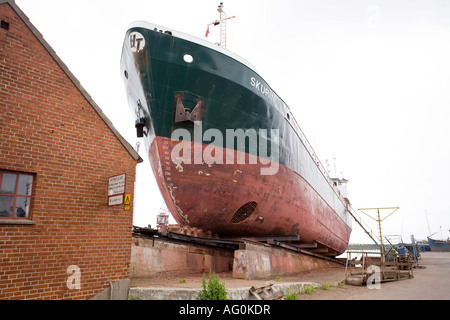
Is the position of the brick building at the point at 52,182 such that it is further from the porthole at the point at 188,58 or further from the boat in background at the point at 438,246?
the boat in background at the point at 438,246

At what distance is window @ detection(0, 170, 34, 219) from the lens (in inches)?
213

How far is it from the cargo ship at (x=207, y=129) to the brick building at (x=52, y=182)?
→ 3819 millimetres

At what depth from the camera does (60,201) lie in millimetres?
5945

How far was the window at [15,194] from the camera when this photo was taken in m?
5.40

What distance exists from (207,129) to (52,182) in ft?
19.2

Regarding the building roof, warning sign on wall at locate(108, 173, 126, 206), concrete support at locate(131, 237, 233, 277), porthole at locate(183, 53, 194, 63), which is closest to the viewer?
the building roof

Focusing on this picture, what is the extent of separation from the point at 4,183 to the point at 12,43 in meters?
2.77

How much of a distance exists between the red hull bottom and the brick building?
3.89m

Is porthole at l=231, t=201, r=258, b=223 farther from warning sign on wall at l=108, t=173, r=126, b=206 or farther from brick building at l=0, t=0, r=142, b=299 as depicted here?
warning sign on wall at l=108, t=173, r=126, b=206

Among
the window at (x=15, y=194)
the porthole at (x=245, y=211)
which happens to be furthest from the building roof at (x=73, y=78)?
the porthole at (x=245, y=211)

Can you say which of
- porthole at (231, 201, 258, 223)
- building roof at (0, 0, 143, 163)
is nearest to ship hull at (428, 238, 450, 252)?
porthole at (231, 201, 258, 223)

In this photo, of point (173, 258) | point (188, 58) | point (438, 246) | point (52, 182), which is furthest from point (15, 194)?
point (438, 246)

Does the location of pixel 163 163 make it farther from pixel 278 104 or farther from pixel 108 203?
pixel 278 104

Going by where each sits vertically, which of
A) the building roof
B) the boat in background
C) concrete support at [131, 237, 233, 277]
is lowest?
the boat in background
